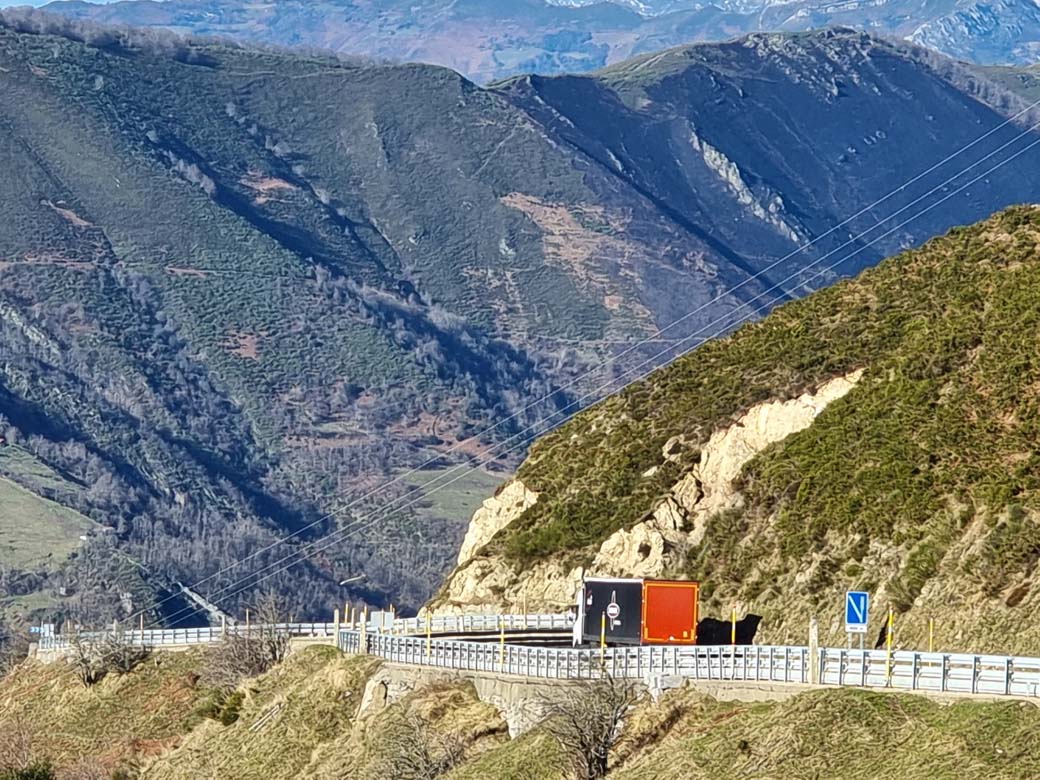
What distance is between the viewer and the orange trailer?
7538 centimetres

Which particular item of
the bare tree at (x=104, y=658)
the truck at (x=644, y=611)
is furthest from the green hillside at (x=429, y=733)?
the truck at (x=644, y=611)

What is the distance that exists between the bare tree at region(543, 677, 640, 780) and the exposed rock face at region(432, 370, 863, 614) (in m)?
29.2

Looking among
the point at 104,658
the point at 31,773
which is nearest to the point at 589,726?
the point at 31,773

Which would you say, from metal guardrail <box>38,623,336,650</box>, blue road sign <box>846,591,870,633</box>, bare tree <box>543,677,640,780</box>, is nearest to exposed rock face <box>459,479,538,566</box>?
metal guardrail <box>38,623,336,650</box>

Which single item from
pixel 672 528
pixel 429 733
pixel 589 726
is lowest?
pixel 589 726

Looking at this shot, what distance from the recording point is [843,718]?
57031mm

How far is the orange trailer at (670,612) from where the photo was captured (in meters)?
75.4

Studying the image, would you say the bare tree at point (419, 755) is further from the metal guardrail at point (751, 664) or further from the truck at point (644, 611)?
the truck at point (644, 611)

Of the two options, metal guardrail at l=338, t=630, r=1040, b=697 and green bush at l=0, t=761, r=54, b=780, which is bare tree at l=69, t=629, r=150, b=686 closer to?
green bush at l=0, t=761, r=54, b=780

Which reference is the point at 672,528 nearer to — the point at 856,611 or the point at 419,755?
the point at 419,755

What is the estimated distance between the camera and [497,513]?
356 ft

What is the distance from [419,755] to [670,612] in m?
10.3

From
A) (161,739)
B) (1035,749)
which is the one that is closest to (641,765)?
(1035,749)

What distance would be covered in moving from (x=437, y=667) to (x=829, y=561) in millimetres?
15527
